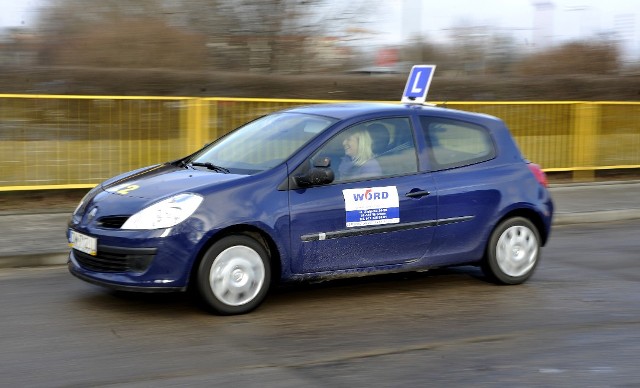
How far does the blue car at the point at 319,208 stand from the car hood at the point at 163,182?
2 centimetres

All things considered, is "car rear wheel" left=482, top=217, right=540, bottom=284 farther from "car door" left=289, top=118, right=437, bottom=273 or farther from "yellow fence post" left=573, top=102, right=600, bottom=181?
"yellow fence post" left=573, top=102, right=600, bottom=181

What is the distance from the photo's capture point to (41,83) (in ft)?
49.1

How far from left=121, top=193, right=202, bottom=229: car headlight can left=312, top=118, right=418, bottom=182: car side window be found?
3.54ft

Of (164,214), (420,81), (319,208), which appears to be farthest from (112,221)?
(420,81)

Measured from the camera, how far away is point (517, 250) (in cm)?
797

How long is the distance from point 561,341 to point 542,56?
2146cm

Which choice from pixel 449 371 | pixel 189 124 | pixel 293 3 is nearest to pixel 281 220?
pixel 449 371

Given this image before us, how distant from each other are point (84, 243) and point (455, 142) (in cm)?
316

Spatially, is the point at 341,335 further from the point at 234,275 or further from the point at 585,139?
the point at 585,139

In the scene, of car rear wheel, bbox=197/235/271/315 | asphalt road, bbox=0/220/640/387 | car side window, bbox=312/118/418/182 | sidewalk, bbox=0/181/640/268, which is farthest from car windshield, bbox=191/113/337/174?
sidewalk, bbox=0/181/640/268

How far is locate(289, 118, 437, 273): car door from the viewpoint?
269 inches

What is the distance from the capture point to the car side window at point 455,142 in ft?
24.9

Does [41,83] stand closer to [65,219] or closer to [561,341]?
[65,219]

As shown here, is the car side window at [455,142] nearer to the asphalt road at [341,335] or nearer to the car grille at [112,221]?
the asphalt road at [341,335]
